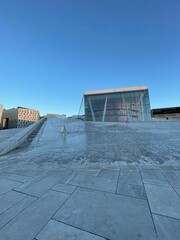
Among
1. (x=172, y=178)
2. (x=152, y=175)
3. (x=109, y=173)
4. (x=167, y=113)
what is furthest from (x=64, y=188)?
(x=167, y=113)

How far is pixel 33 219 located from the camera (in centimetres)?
178

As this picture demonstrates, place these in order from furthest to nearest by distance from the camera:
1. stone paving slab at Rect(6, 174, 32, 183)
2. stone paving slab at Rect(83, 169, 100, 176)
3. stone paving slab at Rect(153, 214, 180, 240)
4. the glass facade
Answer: the glass facade < stone paving slab at Rect(83, 169, 100, 176) < stone paving slab at Rect(6, 174, 32, 183) < stone paving slab at Rect(153, 214, 180, 240)

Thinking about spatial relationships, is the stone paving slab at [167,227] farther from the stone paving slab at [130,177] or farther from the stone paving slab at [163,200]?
the stone paving slab at [130,177]

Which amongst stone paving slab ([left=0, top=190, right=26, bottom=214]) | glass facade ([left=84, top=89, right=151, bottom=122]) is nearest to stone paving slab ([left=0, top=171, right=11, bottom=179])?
stone paving slab ([left=0, top=190, right=26, bottom=214])

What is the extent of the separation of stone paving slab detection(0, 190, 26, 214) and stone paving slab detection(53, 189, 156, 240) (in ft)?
3.02

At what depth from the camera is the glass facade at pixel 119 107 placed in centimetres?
3956

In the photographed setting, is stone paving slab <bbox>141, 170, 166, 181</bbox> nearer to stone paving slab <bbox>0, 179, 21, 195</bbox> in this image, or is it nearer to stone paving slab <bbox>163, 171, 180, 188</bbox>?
stone paving slab <bbox>163, 171, 180, 188</bbox>

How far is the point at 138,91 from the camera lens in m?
40.9

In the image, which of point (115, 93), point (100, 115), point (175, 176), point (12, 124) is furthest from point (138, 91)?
point (12, 124)

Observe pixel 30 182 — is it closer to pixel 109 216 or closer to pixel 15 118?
pixel 109 216

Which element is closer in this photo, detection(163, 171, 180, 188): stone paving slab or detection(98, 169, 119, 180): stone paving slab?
detection(163, 171, 180, 188): stone paving slab

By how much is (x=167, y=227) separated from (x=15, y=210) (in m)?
2.19

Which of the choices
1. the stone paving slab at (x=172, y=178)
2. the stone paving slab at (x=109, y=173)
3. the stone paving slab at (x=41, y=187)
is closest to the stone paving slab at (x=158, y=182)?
the stone paving slab at (x=172, y=178)

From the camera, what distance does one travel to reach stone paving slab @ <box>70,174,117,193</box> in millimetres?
2624
